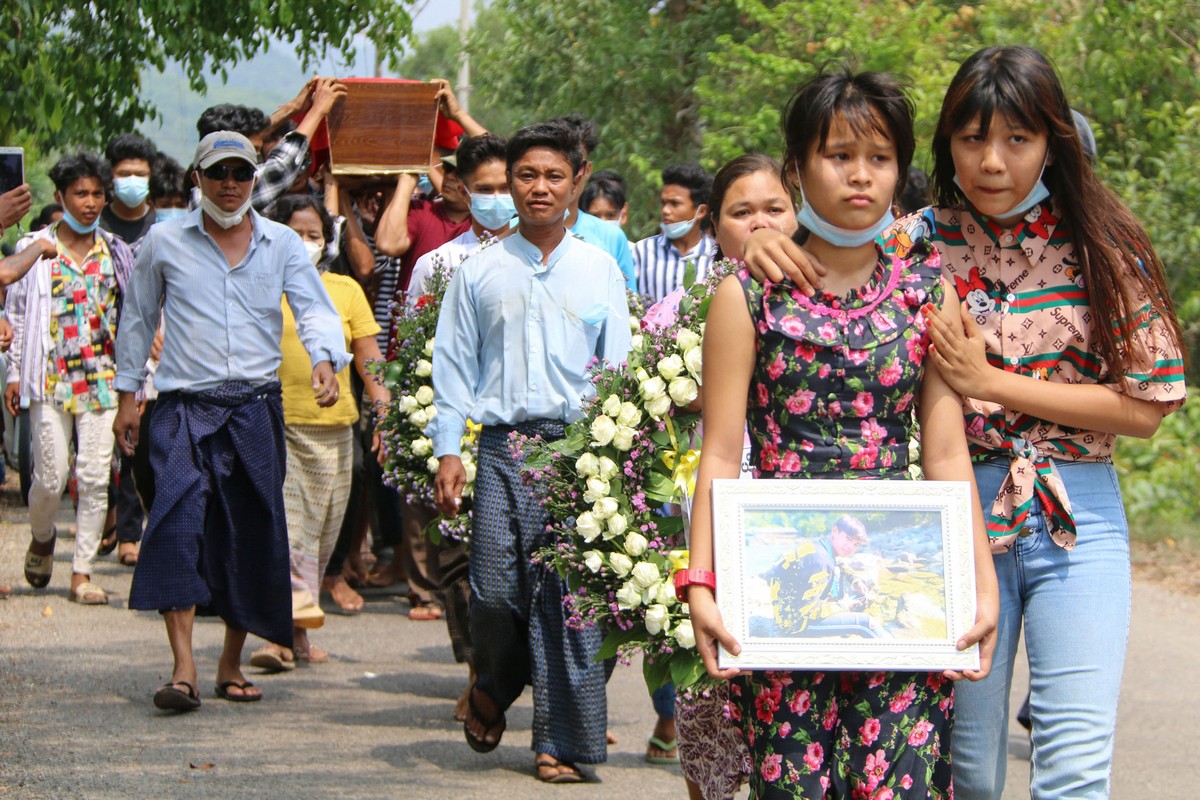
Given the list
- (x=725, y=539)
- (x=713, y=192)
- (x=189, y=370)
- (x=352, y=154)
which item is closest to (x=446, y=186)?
(x=352, y=154)

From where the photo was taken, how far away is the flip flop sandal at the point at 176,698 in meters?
7.41

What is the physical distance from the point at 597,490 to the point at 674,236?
5547 mm

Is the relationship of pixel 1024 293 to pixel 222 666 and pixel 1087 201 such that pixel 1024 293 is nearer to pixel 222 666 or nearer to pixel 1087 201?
pixel 1087 201

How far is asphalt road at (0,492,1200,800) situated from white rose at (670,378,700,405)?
1943mm

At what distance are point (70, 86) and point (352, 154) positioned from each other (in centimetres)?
319

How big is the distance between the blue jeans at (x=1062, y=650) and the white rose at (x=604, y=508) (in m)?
1.27

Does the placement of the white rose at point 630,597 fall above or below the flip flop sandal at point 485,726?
above

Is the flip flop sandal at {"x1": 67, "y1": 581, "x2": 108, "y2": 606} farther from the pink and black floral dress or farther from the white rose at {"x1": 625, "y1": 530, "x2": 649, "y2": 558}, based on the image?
the pink and black floral dress

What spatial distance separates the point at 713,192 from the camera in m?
6.26

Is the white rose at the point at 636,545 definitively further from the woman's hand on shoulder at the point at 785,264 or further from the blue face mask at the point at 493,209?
the blue face mask at the point at 493,209

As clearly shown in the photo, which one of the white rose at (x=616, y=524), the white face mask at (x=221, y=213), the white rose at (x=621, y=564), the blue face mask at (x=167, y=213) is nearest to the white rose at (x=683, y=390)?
the white rose at (x=616, y=524)

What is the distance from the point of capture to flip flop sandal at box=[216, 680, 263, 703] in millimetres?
7836

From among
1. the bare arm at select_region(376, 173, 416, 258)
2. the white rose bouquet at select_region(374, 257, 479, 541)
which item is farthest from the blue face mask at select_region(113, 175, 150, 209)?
the white rose bouquet at select_region(374, 257, 479, 541)

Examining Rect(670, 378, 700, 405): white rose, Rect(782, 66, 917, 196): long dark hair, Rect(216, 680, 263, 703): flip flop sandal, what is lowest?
Rect(216, 680, 263, 703): flip flop sandal
